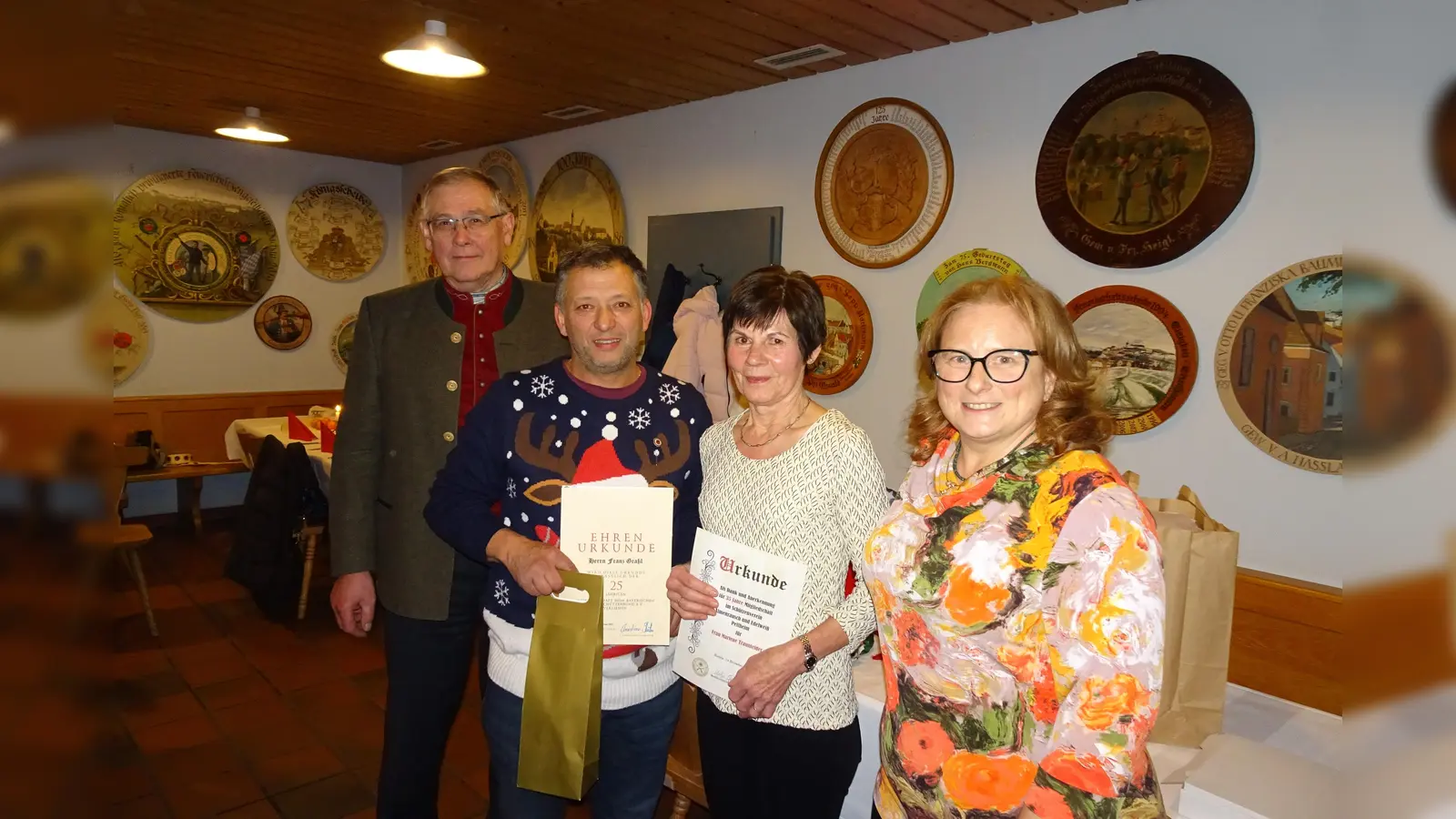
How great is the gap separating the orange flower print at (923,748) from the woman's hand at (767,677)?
248 millimetres

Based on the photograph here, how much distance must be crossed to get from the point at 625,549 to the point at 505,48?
298 cm

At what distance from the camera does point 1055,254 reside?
10.5 feet

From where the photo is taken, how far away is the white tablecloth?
4.59m

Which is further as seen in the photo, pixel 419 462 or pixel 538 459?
pixel 419 462

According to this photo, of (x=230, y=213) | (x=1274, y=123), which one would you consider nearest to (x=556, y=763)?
(x=1274, y=123)

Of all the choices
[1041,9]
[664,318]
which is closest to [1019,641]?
[1041,9]

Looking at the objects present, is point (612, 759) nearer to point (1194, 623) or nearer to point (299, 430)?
point (1194, 623)

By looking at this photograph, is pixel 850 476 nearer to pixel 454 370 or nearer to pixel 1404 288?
pixel 454 370

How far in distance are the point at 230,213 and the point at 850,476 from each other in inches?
265

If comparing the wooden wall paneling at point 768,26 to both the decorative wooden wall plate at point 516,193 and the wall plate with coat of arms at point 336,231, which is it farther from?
the wall plate with coat of arms at point 336,231

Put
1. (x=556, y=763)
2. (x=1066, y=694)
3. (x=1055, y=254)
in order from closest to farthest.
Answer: (x=1066, y=694) → (x=556, y=763) → (x=1055, y=254)

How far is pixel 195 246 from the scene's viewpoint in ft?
20.8

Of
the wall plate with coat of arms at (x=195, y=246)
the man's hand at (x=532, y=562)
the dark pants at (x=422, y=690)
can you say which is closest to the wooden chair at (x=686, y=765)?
the dark pants at (x=422, y=690)

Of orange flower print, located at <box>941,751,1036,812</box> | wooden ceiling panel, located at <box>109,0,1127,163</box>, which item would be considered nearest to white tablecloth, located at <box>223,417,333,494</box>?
wooden ceiling panel, located at <box>109,0,1127,163</box>
